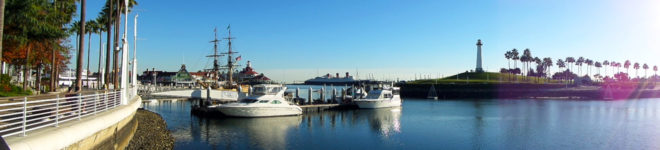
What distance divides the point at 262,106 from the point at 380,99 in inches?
828

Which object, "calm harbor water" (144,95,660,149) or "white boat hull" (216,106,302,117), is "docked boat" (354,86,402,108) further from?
"white boat hull" (216,106,302,117)

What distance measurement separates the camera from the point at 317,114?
163 feet

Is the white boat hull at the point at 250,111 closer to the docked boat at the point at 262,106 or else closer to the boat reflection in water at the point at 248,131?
the docked boat at the point at 262,106

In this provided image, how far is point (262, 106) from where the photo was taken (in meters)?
41.3

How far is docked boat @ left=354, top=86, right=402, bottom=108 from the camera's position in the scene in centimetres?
5691

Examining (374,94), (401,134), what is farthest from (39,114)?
(374,94)

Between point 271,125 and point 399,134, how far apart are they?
10.9 m

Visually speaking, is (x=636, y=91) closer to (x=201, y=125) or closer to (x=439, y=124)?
(x=439, y=124)

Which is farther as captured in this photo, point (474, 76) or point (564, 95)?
point (474, 76)

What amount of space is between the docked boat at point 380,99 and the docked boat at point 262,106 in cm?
Answer: 1307

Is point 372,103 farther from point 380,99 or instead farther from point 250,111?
point 250,111

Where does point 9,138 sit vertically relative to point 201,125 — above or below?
above

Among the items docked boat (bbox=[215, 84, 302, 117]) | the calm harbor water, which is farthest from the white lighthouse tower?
docked boat (bbox=[215, 84, 302, 117])

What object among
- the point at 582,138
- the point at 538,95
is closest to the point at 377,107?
the point at 582,138
